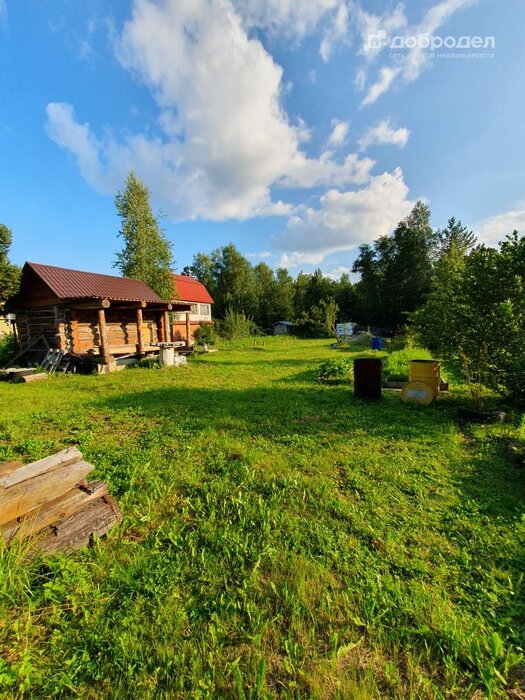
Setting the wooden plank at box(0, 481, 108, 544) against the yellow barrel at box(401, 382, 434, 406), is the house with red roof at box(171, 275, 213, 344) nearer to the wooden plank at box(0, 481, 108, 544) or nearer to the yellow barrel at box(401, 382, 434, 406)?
the yellow barrel at box(401, 382, 434, 406)

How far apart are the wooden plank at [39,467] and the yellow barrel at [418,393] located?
253 inches

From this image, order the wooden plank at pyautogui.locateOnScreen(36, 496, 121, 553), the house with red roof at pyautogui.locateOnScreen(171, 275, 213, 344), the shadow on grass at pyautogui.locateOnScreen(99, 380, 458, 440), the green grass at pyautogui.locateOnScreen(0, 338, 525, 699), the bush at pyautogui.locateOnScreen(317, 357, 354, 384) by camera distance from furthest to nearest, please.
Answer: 1. the house with red roof at pyautogui.locateOnScreen(171, 275, 213, 344)
2. the bush at pyautogui.locateOnScreen(317, 357, 354, 384)
3. the shadow on grass at pyautogui.locateOnScreen(99, 380, 458, 440)
4. the wooden plank at pyautogui.locateOnScreen(36, 496, 121, 553)
5. the green grass at pyautogui.locateOnScreen(0, 338, 525, 699)

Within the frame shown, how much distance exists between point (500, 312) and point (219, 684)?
21.5 ft

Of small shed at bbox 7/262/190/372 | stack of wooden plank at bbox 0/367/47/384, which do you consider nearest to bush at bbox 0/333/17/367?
small shed at bbox 7/262/190/372

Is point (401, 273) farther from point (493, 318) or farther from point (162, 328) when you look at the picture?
point (493, 318)

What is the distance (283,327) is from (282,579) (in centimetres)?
3996

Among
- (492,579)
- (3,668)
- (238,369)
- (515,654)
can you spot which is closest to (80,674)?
(3,668)

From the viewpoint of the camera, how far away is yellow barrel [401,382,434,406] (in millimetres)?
6480

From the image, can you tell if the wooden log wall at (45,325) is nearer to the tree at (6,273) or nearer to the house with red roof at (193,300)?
the tree at (6,273)

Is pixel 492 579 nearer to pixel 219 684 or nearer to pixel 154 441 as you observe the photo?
pixel 219 684

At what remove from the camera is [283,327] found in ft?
137

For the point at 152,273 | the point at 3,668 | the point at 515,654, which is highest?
the point at 152,273

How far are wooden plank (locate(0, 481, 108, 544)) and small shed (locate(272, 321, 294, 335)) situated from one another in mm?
38176

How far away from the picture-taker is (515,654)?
1.74 meters
